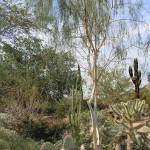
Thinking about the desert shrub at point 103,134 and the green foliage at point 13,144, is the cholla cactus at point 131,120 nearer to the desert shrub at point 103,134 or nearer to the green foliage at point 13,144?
the desert shrub at point 103,134

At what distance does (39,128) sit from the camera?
6.80 meters

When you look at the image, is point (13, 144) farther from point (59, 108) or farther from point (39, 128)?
point (59, 108)

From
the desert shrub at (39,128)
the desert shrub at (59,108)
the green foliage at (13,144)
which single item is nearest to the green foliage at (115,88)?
the desert shrub at (59,108)

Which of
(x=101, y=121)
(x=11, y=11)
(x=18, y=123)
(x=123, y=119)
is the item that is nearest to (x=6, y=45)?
(x=11, y=11)

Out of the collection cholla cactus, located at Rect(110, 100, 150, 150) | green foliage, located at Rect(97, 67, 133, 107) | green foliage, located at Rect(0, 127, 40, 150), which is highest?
green foliage, located at Rect(97, 67, 133, 107)

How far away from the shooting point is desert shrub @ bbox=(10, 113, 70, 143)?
6.71 m

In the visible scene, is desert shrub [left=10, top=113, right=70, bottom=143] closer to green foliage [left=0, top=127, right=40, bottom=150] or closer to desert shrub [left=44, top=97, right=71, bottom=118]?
green foliage [left=0, top=127, right=40, bottom=150]

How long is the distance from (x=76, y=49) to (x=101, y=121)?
279cm

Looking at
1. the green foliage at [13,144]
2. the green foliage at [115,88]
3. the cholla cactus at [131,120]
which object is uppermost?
the green foliage at [115,88]

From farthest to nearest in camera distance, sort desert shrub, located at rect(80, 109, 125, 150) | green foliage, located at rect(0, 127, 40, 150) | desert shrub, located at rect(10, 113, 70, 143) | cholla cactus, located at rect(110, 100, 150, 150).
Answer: desert shrub, located at rect(10, 113, 70, 143) < green foliage, located at rect(0, 127, 40, 150) < desert shrub, located at rect(80, 109, 125, 150) < cholla cactus, located at rect(110, 100, 150, 150)

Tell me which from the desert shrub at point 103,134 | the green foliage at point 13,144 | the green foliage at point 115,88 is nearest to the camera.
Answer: the desert shrub at point 103,134

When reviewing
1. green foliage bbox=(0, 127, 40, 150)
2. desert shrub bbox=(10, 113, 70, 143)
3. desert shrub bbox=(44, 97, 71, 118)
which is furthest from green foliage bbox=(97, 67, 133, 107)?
green foliage bbox=(0, 127, 40, 150)

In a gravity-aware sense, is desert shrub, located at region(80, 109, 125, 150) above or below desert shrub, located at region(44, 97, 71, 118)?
below

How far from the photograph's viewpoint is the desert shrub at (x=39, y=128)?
264 inches
